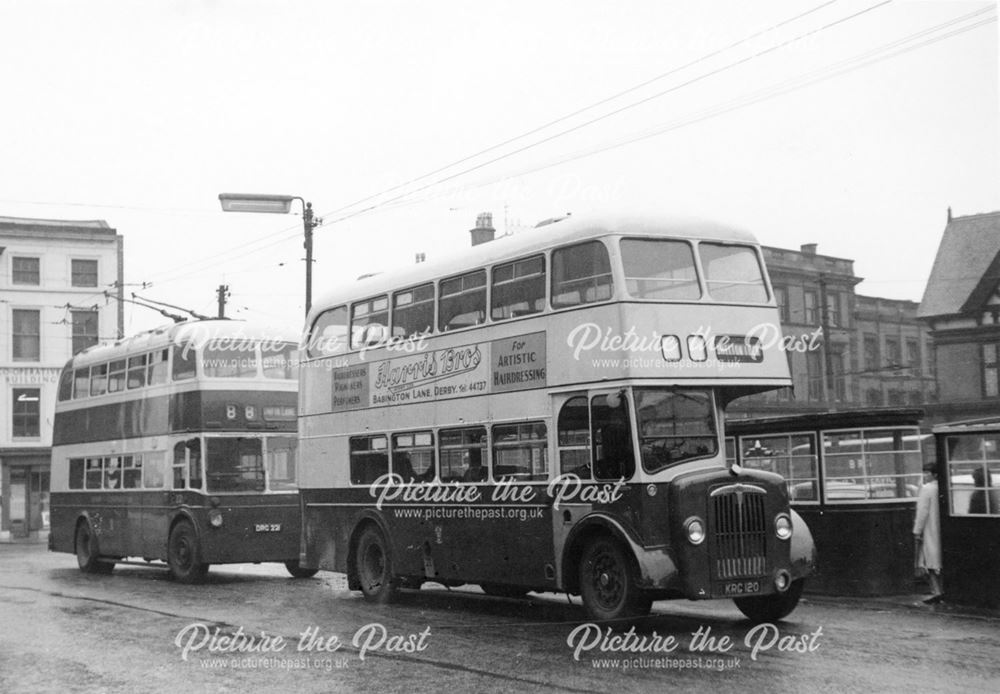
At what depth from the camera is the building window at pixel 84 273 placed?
1967 inches

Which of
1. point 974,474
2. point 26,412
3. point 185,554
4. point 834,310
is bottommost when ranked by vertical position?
point 185,554

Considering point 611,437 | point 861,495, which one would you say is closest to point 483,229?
point 861,495

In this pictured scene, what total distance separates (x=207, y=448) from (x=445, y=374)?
22.2 feet

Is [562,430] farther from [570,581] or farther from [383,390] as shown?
[383,390]

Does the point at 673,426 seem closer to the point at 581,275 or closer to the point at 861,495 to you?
the point at 581,275

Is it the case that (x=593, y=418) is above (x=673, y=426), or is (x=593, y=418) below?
above

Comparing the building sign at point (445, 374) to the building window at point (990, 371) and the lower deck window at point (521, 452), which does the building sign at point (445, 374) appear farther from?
the building window at point (990, 371)

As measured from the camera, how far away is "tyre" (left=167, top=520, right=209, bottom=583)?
65.8 ft

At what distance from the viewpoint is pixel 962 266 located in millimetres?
47125

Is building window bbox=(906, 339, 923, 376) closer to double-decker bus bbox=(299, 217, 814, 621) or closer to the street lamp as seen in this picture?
the street lamp

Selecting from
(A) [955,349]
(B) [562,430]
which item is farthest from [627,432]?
(A) [955,349]

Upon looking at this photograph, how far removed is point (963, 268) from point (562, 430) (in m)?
38.3

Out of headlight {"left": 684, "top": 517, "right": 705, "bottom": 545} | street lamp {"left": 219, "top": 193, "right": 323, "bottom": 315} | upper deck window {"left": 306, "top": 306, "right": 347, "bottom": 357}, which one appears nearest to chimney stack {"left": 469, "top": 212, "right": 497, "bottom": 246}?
street lamp {"left": 219, "top": 193, "right": 323, "bottom": 315}

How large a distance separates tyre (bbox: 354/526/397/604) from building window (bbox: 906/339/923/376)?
48.6 metres
